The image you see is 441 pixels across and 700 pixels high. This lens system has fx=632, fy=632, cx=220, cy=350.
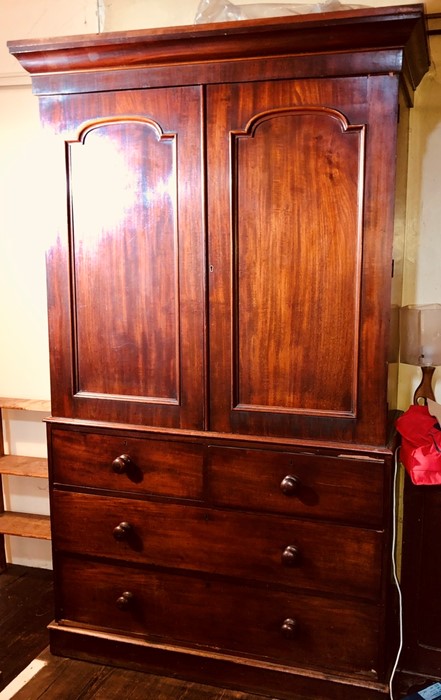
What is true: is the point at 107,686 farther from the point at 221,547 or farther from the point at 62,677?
the point at 221,547

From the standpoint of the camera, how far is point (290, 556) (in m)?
2.12

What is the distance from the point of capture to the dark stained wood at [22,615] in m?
2.48

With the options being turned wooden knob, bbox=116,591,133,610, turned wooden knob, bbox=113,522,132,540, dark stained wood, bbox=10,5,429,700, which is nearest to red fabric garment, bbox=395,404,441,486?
dark stained wood, bbox=10,5,429,700

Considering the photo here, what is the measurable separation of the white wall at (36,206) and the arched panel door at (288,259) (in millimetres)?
595

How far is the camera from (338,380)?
6.78ft

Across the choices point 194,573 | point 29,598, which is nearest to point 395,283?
Result: point 194,573

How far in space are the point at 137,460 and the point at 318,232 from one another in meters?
1.04

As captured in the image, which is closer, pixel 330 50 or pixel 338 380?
pixel 330 50

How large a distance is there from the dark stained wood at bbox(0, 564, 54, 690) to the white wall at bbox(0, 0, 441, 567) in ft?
0.33

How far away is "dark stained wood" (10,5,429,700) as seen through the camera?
6.47ft

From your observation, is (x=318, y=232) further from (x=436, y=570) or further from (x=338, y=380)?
(x=436, y=570)

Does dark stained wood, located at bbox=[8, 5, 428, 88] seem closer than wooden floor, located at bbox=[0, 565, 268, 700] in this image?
Yes

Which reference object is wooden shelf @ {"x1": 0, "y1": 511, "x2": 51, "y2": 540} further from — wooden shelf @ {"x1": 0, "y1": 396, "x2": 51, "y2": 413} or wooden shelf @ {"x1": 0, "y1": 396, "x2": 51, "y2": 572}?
wooden shelf @ {"x1": 0, "y1": 396, "x2": 51, "y2": 413}

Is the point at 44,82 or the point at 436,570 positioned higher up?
the point at 44,82
